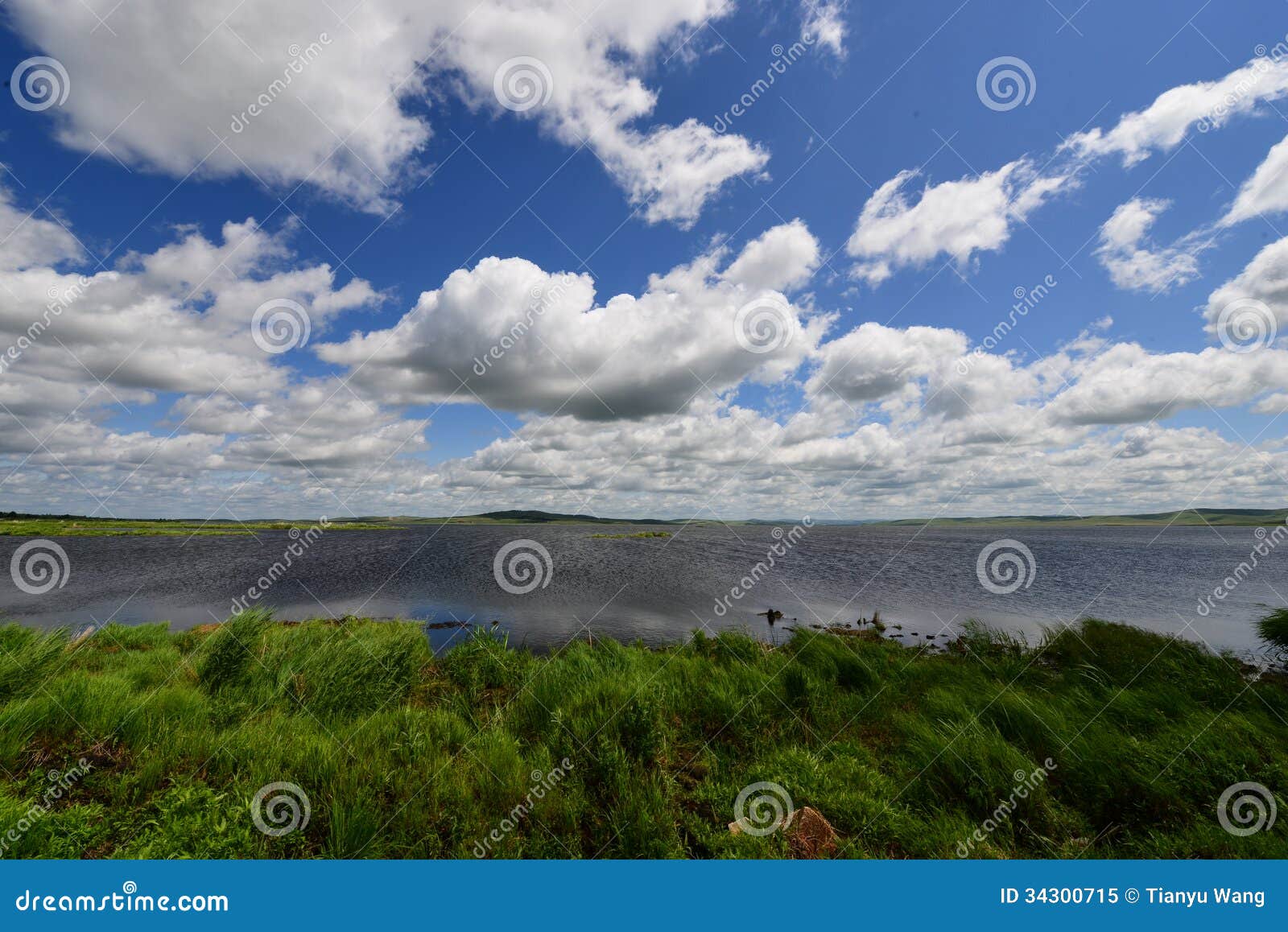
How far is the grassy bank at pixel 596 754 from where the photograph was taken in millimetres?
5262

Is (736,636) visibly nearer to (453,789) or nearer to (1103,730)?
(1103,730)

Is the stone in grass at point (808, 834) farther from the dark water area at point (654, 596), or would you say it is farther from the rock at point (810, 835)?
the dark water area at point (654, 596)

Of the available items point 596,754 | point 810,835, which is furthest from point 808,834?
point 596,754

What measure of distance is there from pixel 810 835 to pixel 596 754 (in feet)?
10.0

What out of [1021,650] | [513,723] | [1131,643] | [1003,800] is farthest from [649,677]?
[1131,643]

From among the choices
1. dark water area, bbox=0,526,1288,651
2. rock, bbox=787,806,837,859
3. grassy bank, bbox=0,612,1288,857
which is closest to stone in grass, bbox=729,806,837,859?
rock, bbox=787,806,837,859

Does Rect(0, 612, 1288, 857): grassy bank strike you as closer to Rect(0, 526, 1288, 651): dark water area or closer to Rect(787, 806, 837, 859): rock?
Rect(787, 806, 837, 859): rock

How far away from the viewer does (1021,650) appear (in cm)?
1548

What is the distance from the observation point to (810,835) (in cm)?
529

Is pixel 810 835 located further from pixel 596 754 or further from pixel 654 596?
pixel 654 596

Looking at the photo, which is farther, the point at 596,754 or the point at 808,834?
the point at 596,754

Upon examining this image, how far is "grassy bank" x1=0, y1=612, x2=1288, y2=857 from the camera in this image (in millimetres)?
5262

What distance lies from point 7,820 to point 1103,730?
13.8 m

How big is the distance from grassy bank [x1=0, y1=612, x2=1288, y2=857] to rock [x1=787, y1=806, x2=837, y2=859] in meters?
0.15
